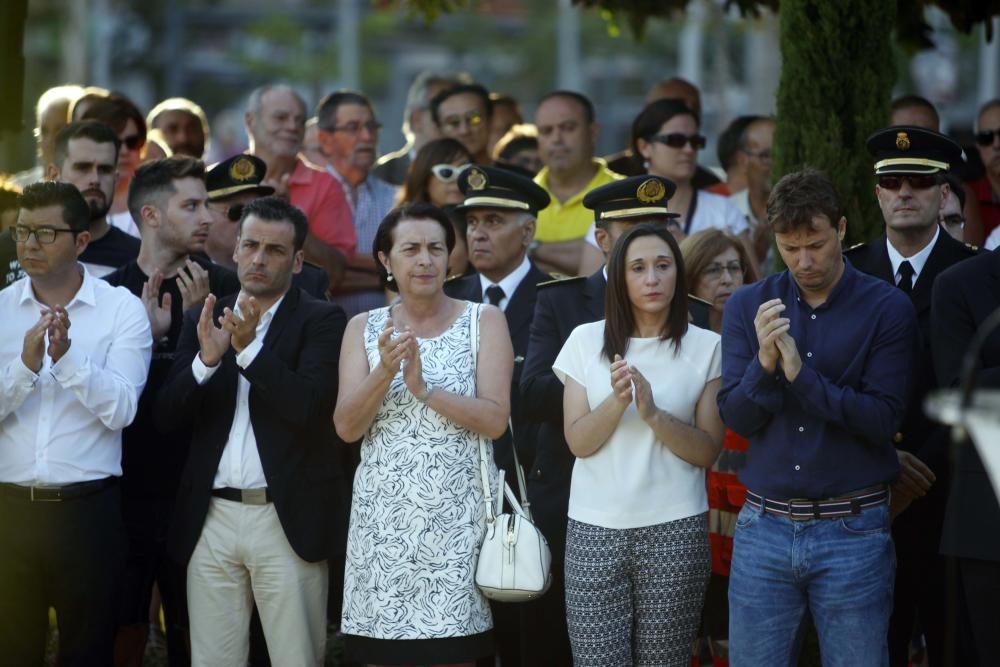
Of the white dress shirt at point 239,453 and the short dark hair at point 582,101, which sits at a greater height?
the short dark hair at point 582,101

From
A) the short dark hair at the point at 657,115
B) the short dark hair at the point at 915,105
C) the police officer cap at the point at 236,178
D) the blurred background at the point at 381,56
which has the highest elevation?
the blurred background at the point at 381,56

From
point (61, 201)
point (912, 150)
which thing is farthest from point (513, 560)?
point (61, 201)

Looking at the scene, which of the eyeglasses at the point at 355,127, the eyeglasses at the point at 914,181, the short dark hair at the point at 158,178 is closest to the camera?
the eyeglasses at the point at 914,181

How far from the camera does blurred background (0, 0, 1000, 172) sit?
31.7m

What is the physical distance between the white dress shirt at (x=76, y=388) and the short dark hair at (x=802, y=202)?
2.67 metres

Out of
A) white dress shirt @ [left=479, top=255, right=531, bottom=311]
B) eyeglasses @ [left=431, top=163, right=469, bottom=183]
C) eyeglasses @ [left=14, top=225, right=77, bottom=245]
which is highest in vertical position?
eyeglasses @ [left=431, top=163, right=469, bottom=183]

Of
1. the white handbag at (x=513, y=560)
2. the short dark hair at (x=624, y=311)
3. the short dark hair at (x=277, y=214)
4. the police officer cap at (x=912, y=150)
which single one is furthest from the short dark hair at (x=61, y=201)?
the police officer cap at (x=912, y=150)

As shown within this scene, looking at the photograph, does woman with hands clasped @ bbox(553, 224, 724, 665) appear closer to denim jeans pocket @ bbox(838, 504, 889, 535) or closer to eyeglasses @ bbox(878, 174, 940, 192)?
denim jeans pocket @ bbox(838, 504, 889, 535)

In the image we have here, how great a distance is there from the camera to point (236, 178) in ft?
24.4

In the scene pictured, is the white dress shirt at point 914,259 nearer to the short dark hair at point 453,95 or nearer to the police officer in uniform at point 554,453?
the police officer in uniform at point 554,453

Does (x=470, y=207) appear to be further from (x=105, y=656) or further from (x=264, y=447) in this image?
(x=105, y=656)

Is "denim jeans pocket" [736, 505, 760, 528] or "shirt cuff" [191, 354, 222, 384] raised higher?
"shirt cuff" [191, 354, 222, 384]

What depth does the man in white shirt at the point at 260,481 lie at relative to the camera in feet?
19.7

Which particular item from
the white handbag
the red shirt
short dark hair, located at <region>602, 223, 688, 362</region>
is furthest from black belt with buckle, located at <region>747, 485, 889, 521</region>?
the red shirt
